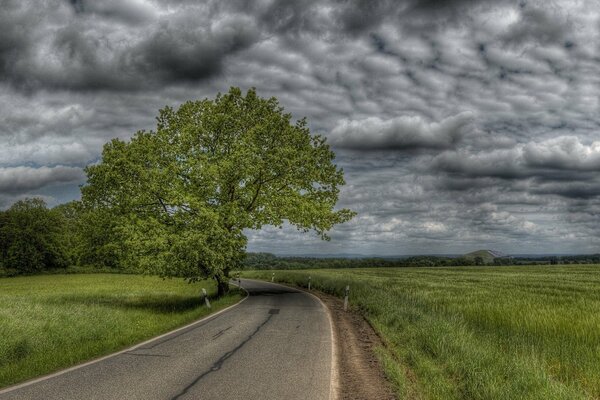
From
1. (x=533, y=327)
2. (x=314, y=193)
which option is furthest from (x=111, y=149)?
(x=533, y=327)

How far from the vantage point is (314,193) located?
2903cm

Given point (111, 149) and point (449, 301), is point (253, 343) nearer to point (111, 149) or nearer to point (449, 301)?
point (449, 301)

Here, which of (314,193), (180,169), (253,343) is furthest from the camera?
(314,193)

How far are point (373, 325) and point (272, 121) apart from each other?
643 inches

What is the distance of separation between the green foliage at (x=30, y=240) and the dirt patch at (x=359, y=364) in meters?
69.7

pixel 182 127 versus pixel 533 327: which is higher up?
pixel 182 127

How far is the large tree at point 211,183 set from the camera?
21.7 metres

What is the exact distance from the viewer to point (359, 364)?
946 cm

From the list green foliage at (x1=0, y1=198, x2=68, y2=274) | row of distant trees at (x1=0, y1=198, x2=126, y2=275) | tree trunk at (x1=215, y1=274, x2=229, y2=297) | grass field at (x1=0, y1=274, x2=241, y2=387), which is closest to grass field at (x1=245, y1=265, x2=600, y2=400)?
grass field at (x1=0, y1=274, x2=241, y2=387)

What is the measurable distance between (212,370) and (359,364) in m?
A: 3.30

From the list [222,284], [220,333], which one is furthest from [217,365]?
[222,284]

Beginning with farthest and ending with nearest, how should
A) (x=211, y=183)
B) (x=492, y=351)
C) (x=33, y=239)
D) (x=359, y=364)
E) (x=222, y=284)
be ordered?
(x=33, y=239), (x=222, y=284), (x=211, y=183), (x=359, y=364), (x=492, y=351)

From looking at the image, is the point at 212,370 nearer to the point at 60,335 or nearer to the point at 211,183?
the point at 60,335

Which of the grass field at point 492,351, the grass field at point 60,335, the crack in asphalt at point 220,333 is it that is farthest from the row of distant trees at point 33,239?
the grass field at point 492,351
